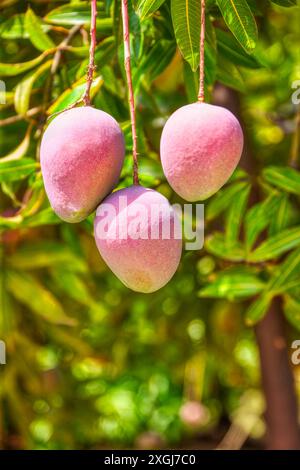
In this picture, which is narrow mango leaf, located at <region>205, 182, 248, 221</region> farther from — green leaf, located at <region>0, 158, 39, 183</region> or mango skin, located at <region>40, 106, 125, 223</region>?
mango skin, located at <region>40, 106, 125, 223</region>

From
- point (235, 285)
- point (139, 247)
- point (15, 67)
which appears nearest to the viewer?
point (139, 247)

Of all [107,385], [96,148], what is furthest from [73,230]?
[107,385]

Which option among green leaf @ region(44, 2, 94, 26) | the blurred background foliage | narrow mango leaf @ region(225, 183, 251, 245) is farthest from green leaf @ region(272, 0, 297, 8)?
narrow mango leaf @ region(225, 183, 251, 245)

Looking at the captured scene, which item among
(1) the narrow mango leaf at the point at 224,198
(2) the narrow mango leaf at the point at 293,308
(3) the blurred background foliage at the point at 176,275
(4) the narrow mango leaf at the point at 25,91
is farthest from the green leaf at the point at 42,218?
(2) the narrow mango leaf at the point at 293,308

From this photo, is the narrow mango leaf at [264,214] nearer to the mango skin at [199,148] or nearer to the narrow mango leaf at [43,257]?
the narrow mango leaf at [43,257]

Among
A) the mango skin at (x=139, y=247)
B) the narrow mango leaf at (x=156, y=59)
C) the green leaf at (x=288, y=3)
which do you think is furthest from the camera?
the narrow mango leaf at (x=156, y=59)

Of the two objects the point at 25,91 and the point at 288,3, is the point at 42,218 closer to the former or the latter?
the point at 25,91

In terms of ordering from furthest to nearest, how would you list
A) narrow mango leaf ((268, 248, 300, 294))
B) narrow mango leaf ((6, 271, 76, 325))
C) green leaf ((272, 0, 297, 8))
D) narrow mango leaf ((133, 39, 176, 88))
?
narrow mango leaf ((6, 271, 76, 325)) < narrow mango leaf ((268, 248, 300, 294)) < narrow mango leaf ((133, 39, 176, 88)) < green leaf ((272, 0, 297, 8))

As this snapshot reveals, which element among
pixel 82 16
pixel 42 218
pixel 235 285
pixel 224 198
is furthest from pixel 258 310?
pixel 82 16
